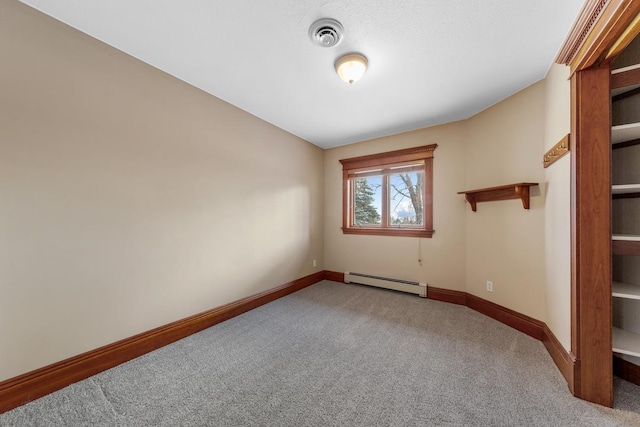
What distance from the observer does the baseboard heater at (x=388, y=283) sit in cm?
321

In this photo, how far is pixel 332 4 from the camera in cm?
138

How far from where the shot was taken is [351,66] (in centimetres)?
185

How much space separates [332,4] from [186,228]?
2179mm

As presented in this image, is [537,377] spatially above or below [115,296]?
below

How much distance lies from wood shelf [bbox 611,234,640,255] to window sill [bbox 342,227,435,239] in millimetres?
1796

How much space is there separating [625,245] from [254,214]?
3.15m

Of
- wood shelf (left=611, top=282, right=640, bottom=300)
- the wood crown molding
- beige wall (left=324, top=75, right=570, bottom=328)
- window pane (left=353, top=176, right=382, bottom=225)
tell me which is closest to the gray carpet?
beige wall (left=324, top=75, right=570, bottom=328)

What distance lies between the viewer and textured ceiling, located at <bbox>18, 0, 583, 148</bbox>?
1.42m

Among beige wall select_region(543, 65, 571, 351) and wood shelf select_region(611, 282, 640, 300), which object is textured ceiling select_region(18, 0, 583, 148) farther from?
wood shelf select_region(611, 282, 640, 300)

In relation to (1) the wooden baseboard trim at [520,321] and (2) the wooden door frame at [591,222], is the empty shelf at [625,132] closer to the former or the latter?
(2) the wooden door frame at [591,222]

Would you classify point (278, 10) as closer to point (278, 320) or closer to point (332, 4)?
point (332, 4)

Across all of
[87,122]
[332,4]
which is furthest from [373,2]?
[87,122]

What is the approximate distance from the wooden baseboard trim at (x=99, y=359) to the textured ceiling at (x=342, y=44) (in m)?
2.34

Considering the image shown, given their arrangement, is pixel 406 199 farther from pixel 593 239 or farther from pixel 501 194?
pixel 593 239
